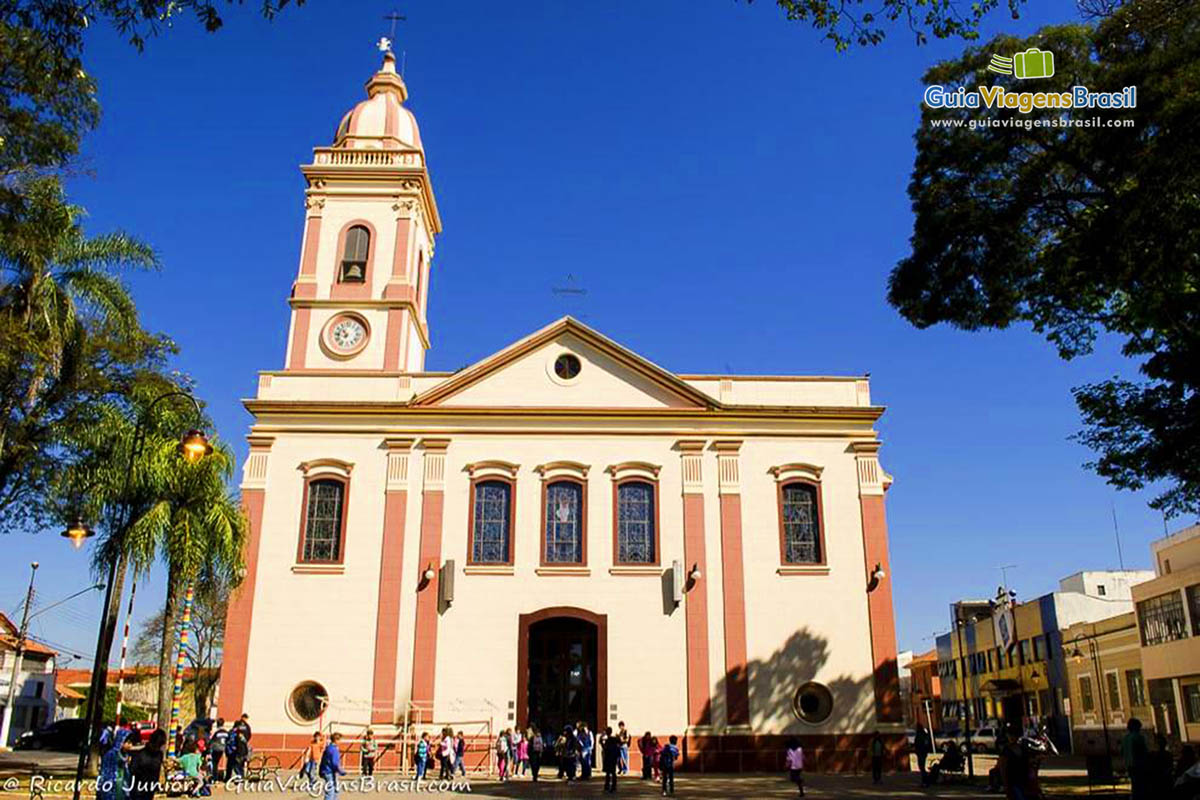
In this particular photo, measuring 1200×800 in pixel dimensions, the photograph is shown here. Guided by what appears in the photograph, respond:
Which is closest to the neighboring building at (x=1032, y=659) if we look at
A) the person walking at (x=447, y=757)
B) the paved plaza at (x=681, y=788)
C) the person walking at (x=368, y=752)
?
the paved plaza at (x=681, y=788)

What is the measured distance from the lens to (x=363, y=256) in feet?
96.5

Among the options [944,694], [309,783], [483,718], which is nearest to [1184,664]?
[483,718]

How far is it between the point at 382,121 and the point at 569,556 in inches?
665

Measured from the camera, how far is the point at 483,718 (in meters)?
23.4

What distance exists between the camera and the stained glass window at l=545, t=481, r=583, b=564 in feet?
81.7

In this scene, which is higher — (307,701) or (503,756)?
(307,701)

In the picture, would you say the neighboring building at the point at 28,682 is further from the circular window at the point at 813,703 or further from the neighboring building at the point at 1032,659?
the neighboring building at the point at 1032,659

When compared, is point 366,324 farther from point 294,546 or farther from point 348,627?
point 348,627

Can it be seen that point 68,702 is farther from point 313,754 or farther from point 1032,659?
point 1032,659

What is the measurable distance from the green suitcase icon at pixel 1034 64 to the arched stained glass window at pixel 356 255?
19841mm

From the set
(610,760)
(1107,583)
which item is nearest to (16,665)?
(610,760)

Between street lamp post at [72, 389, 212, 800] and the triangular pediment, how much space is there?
7.22m

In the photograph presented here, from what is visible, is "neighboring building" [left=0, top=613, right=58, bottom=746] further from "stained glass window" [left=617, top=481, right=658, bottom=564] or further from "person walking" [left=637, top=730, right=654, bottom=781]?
"person walking" [left=637, top=730, right=654, bottom=781]

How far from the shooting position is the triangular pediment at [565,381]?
86.0 ft
